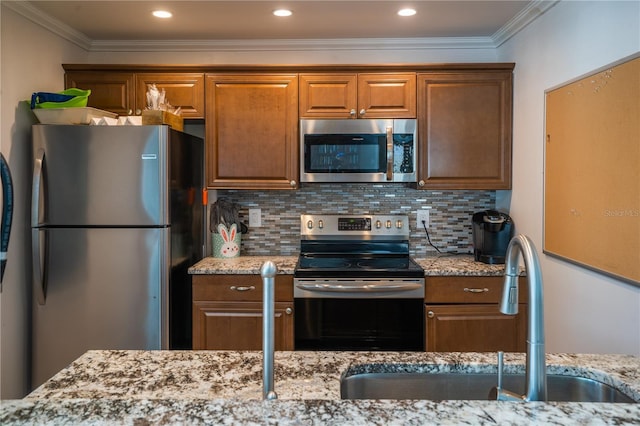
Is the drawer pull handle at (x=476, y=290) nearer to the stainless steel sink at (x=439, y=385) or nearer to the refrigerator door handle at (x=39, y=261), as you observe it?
the stainless steel sink at (x=439, y=385)

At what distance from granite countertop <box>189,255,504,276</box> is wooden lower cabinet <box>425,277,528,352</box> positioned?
0.13 feet

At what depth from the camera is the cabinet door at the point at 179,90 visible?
2955 mm

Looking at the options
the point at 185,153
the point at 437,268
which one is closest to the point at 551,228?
the point at 437,268

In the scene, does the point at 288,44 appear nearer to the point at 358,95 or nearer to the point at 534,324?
the point at 358,95

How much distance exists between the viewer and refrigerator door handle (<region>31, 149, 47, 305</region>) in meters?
2.43

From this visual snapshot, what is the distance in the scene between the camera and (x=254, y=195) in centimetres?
324

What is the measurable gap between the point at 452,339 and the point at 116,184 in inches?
81.0

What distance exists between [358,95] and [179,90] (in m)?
1.15

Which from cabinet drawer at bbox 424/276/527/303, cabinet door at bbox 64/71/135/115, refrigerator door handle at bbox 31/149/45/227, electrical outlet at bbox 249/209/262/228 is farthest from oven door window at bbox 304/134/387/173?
refrigerator door handle at bbox 31/149/45/227

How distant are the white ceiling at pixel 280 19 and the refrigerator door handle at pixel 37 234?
2.82ft

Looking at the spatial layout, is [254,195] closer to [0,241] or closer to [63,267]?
[63,267]

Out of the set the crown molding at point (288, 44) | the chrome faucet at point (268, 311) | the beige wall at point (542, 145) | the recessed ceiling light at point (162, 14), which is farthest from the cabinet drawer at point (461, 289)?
the recessed ceiling light at point (162, 14)

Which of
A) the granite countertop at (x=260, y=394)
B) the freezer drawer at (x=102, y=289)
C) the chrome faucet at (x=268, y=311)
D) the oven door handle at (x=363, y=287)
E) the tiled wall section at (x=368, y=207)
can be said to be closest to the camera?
the granite countertop at (x=260, y=394)

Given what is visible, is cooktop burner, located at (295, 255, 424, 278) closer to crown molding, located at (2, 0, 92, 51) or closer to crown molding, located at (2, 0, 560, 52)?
crown molding, located at (2, 0, 560, 52)
